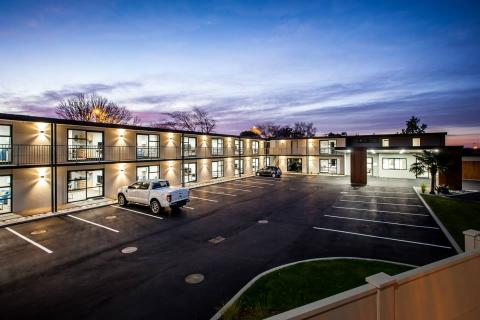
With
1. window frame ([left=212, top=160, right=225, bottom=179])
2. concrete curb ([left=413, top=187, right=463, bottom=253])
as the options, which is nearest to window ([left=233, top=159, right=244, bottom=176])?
window frame ([left=212, top=160, right=225, bottom=179])

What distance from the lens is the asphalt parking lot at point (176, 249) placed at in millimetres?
6488

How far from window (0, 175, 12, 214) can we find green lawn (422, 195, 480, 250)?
23690 mm

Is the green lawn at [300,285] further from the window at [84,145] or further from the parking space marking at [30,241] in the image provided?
the window at [84,145]

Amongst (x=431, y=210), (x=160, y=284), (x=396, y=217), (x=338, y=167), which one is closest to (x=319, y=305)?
(x=160, y=284)

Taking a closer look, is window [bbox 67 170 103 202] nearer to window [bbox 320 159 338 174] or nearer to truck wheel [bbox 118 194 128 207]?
truck wheel [bbox 118 194 128 207]

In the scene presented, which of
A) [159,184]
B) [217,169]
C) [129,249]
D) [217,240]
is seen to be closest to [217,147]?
[217,169]

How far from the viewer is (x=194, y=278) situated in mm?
7598

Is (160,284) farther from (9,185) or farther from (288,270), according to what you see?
(9,185)

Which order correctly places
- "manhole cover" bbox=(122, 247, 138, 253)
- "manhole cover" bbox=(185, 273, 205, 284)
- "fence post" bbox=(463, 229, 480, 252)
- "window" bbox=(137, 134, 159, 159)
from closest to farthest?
"fence post" bbox=(463, 229, 480, 252)
"manhole cover" bbox=(185, 273, 205, 284)
"manhole cover" bbox=(122, 247, 138, 253)
"window" bbox=(137, 134, 159, 159)

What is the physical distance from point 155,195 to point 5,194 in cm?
905

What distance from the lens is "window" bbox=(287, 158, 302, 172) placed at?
136 feet

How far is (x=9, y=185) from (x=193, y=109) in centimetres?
4405

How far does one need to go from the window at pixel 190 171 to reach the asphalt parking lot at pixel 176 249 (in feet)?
33.3

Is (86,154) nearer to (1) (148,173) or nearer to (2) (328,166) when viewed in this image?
(1) (148,173)
